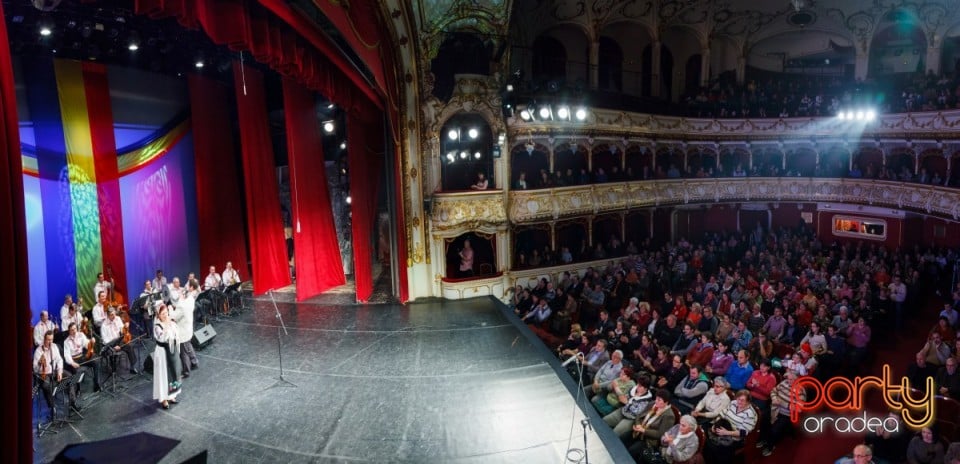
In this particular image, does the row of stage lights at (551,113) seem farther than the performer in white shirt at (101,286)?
Yes

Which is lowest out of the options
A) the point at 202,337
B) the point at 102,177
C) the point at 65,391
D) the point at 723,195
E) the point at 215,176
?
the point at 65,391

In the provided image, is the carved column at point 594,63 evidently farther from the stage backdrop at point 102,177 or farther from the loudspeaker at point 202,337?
the loudspeaker at point 202,337

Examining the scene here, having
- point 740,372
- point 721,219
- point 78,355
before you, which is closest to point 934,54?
point 721,219

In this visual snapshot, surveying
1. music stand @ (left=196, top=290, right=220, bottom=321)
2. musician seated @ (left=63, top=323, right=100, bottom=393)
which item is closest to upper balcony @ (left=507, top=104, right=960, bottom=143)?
music stand @ (left=196, top=290, right=220, bottom=321)

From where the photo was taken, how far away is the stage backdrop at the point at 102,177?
1096 centimetres

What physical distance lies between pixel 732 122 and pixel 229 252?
17.8m

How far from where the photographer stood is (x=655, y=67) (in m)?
19.4

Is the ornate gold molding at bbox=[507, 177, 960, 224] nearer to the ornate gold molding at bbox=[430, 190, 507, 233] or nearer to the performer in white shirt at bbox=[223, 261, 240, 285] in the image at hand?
the ornate gold molding at bbox=[430, 190, 507, 233]

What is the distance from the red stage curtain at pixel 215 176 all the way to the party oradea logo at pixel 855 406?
45.5 feet

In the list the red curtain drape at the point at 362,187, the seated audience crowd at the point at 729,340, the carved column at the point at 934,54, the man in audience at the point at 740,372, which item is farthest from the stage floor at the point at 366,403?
the carved column at the point at 934,54

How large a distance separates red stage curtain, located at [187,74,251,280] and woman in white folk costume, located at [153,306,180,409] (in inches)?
283

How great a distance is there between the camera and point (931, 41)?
18250mm

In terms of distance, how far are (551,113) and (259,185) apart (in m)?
8.00

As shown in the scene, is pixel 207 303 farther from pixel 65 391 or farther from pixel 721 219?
pixel 721 219
